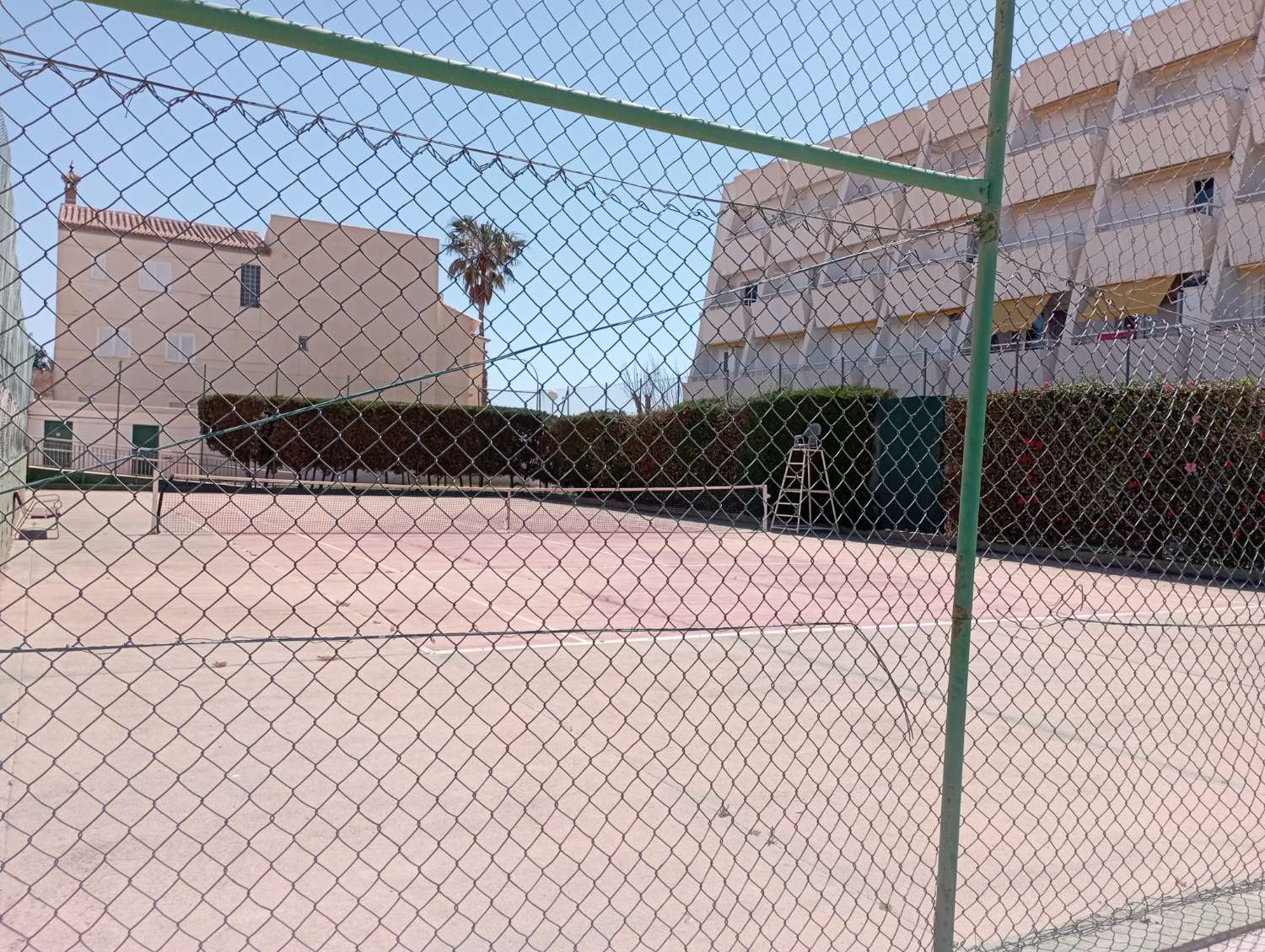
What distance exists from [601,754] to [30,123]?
3.47 meters

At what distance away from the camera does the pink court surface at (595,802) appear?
2.89 m

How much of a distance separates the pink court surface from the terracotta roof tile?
71cm

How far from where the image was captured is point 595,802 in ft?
12.7

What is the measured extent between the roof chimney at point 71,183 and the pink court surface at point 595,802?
2.55 ft

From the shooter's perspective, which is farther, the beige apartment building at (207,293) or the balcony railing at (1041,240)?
the balcony railing at (1041,240)

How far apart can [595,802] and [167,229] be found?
2.59m

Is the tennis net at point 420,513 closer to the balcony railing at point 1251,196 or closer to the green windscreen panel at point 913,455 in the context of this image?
the green windscreen panel at point 913,455

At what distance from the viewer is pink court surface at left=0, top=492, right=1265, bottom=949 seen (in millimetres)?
2889

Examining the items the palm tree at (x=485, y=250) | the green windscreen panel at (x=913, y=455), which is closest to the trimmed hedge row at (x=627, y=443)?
the green windscreen panel at (x=913, y=455)

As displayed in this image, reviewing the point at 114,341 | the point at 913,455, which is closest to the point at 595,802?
the point at 114,341

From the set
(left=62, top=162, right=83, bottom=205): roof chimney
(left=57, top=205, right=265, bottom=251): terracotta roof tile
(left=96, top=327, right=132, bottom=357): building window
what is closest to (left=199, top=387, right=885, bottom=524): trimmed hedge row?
(left=96, top=327, right=132, bottom=357): building window

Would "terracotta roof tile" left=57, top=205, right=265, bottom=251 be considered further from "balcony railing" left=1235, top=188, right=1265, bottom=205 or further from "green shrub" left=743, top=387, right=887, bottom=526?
"balcony railing" left=1235, top=188, right=1265, bottom=205

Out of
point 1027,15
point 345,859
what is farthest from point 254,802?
point 1027,15

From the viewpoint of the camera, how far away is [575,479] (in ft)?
82.2
